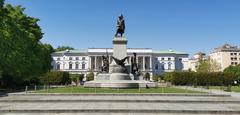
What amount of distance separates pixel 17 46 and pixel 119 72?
14406 millimetres

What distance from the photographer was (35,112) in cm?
1627

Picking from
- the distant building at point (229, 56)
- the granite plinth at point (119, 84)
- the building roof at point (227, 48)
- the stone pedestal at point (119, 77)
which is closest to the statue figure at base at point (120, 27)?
the stone pedestal at point (119, 77)

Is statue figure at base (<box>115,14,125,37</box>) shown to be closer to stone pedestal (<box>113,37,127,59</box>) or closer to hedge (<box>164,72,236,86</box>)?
stone pedestal (<box>113,37,127,59</box>)

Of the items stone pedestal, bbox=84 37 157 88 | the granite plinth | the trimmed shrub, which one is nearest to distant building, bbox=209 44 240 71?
the trimmed shrub

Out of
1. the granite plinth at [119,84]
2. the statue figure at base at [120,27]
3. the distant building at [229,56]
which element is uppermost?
the distant building at [229,56]

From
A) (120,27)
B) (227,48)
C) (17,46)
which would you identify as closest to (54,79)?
(17,46)

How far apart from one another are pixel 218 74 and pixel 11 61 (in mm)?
54411

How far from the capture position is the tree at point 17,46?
3772 cm

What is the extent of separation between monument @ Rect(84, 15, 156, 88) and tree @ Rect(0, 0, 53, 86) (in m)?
10.2

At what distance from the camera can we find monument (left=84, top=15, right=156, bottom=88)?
35.1m

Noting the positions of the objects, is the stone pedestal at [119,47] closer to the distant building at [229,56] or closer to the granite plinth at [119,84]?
the granite plinth at [119,84]

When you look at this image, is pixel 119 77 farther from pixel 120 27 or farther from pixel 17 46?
pixel 17 46

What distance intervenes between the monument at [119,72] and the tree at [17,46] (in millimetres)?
10219

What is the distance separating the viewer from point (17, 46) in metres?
40.5
